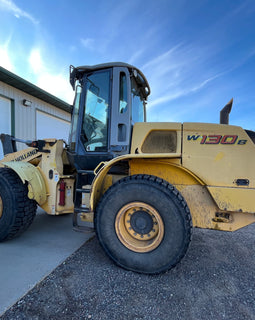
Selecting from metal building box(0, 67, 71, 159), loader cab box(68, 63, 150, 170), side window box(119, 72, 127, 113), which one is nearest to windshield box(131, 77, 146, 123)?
loader cab box(68, 63, 150, 170)

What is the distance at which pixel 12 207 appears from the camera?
8.79 feet

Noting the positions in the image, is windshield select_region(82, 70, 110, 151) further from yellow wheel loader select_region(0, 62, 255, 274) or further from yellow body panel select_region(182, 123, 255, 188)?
yellow body panel select_region(182, 123, 255, 188)

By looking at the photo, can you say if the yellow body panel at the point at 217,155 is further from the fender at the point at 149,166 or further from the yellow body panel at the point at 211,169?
the fender at the point at 149,166

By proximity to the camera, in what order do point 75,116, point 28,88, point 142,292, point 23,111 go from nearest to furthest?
point 142,292
point 75,116
point 28,88
point 23,111

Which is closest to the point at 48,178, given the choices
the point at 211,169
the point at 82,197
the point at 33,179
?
the point at 33,179

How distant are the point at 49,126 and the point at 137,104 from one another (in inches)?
281

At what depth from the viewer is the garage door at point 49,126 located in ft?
27.1

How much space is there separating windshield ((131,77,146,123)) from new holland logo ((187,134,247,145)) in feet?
3.20

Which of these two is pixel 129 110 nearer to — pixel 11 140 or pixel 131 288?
pixel 131 288

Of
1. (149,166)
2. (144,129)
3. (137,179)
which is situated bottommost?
(137,179)

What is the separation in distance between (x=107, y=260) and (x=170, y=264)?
86 centimetres

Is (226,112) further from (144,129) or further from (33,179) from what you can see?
(33,179)

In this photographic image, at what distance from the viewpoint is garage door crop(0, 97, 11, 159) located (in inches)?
259

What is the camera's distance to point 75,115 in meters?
2.87
